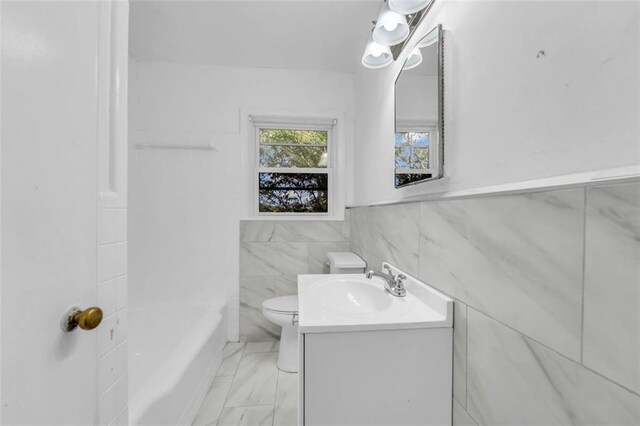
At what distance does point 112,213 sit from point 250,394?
1.44 m

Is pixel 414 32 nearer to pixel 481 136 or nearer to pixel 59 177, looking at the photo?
pixel 481 136

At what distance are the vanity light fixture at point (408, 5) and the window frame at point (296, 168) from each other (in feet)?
4.41

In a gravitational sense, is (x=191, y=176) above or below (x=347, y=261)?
above

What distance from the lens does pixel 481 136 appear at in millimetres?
774

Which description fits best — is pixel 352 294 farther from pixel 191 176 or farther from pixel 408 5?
pixel 191 176

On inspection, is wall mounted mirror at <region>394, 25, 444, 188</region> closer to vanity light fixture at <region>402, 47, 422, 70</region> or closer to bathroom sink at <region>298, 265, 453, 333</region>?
vanity light fixture at <region>402, 47, 422, 70</region>

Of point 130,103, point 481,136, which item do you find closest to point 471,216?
point 481,136

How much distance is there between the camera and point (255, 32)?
1863 millimetres

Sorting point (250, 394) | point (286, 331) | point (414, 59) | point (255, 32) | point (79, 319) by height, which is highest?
point (255, 32)

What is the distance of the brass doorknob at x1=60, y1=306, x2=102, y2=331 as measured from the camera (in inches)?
A: 22.8

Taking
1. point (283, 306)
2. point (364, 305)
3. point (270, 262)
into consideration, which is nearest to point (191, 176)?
point (270, 262)

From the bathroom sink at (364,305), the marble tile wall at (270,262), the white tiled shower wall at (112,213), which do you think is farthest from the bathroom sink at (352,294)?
the marble tile wall at (270,262)

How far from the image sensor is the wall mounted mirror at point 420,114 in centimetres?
97

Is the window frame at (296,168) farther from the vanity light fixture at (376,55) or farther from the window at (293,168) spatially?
the vanity light fixture at (376,55)
